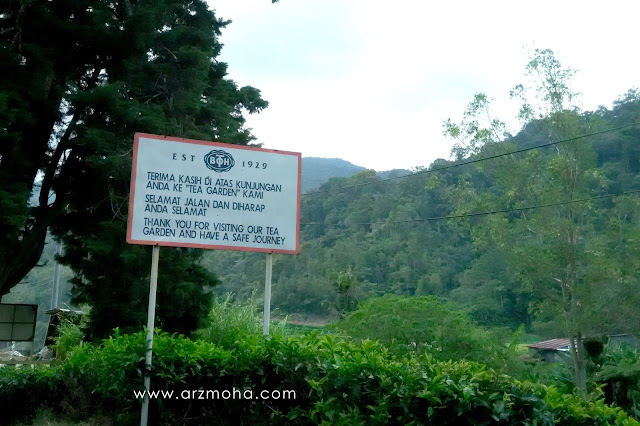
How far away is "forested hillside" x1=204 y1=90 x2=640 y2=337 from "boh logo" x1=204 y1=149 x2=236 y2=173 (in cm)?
1862

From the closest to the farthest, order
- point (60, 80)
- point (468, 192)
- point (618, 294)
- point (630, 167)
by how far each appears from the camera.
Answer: point (60, 80)
point (618, 294)
point (468, 192)
point (630, 167)

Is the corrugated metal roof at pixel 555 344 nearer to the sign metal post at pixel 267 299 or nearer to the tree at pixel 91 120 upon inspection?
the tree at pixel 91 120

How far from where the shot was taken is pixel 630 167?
107ft

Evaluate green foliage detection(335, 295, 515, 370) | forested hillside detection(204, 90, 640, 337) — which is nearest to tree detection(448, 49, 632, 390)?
forested hillside detection(204, 90, 640, 337)

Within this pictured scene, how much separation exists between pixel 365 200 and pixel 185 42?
30.4m

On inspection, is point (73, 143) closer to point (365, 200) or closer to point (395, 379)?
point (395, 379)

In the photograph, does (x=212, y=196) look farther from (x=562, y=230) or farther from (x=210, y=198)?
(x=562, y=230)

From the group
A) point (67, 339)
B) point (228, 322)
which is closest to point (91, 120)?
point (67, 339)

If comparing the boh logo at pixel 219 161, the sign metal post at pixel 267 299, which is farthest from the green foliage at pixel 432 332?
the boh logo at pixel 219 161

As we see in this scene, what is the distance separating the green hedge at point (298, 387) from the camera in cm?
401

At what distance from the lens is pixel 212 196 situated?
660 cm

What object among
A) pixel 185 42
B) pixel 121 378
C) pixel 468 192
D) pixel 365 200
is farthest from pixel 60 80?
pixel 365 200

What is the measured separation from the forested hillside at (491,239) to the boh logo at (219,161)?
61.1ft

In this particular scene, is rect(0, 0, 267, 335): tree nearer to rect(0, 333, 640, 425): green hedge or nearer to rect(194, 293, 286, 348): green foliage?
rect(194, 293, 286, 348): green foliage
